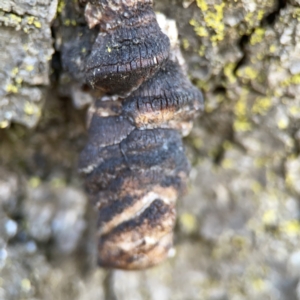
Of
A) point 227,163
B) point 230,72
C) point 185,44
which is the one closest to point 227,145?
point 227,163

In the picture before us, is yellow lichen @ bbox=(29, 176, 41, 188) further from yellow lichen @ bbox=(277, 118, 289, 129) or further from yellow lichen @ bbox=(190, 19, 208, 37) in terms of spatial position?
yellow lichen @ bbox=(277, 118, 289, 129)

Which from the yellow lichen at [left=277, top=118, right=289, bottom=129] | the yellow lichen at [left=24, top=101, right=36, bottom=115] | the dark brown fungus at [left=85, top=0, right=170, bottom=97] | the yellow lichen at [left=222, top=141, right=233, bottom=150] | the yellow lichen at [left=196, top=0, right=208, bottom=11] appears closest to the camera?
the dark brown fungus at [left=85, top=0, right=170, bottom=97]

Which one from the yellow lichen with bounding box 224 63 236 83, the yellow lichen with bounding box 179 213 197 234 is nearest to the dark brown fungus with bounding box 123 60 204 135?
the yellow lichen with bounding box 224 63 236 83

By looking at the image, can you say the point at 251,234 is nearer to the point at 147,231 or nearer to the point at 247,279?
the point at 247,279

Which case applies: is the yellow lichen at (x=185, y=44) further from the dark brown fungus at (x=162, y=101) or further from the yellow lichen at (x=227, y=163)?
the yellow lichen at (x=227, y=163)

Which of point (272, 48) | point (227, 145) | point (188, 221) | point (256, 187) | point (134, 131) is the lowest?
point (188, 221)

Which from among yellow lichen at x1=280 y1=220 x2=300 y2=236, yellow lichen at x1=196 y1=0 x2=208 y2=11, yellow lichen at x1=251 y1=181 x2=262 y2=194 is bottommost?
yellow lichen at x1=280 y1=220 x2=300 y2=236

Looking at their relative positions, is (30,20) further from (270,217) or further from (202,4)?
(270,217)
